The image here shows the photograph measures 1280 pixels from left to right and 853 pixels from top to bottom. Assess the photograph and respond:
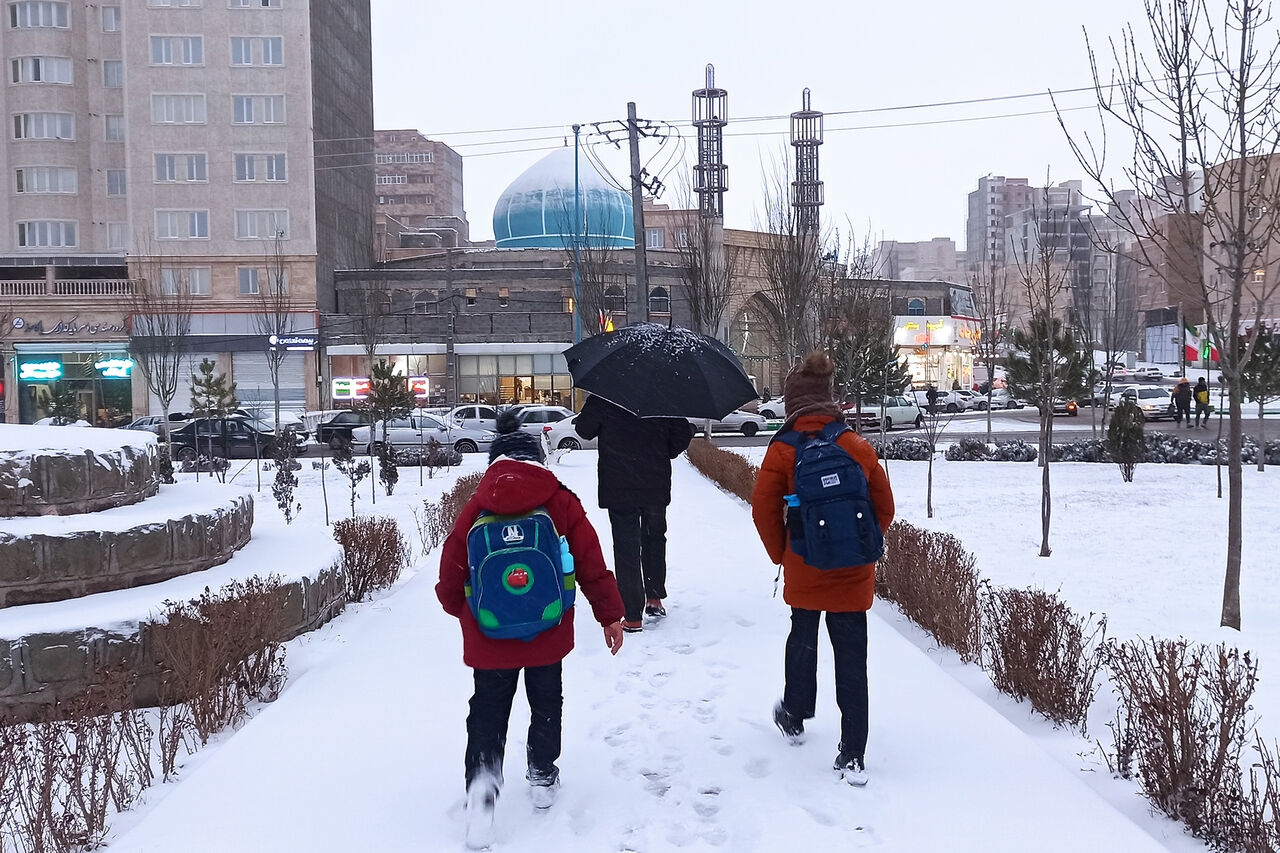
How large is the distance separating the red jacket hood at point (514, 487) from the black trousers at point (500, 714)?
65 centimetres

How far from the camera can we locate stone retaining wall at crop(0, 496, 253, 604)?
5.67 metres

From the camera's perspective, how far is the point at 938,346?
6669cm

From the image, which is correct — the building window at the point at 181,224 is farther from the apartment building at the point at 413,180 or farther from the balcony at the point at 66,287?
the apartment building at the point at 413,180

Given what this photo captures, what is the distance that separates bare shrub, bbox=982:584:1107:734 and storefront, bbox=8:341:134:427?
162ft

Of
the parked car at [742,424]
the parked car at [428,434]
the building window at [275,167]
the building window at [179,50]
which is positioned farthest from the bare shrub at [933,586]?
the building window at [179,50]

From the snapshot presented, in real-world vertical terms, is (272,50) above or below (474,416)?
above

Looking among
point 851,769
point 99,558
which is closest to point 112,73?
point 99,558

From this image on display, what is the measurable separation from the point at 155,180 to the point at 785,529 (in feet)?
175

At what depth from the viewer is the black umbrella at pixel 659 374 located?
246 inches

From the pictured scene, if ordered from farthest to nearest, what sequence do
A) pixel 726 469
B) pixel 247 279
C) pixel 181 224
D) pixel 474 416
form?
pixel 181 224 → pixel 247 279 → pixel 474 416 → pixel 726 469

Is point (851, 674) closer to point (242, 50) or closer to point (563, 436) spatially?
point (563, 436)

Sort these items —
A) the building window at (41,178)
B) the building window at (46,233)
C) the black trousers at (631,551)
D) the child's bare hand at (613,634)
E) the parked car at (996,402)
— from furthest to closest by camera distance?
1. the parked car at (996,402)
2. the building window at (46,233)
3. the building window at (41,178)
4. the black trousers at (631,551)
5. the child's bare hand at (613,634)

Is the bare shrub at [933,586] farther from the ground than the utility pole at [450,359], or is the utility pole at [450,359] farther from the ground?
the utility pole at [450,359]

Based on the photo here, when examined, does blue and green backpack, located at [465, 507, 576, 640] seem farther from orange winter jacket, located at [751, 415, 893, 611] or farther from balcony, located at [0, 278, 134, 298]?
balcony, located at [0, 278, 134, 298]
